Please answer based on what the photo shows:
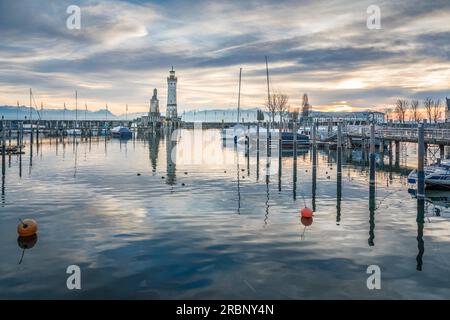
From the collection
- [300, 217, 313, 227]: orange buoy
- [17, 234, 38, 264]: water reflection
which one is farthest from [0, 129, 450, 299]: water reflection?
[17, 234, 38, 264]: water reflection

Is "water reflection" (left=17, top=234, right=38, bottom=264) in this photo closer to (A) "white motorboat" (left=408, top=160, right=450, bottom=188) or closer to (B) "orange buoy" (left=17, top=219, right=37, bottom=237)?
(B) "orange buoy" (left=17, top=219, right=37, bottom=237)

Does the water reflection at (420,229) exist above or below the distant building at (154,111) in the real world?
below

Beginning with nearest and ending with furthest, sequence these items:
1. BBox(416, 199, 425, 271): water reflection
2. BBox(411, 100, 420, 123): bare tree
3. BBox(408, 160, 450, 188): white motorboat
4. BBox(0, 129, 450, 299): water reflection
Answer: BBox(0, 129, 450, 299): water reflection → BBox(416, 199, 425, 271): water reflection → BBox(408, 160, 450, 188): white motorboat → BBox(411, 100, 420, 123): bare tree

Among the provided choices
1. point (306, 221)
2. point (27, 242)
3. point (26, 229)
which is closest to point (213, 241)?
point (306, 221)

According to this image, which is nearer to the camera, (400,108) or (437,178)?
(437,178)

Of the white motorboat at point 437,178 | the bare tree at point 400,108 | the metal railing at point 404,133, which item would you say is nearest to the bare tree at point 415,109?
the bare tree at point 400,108

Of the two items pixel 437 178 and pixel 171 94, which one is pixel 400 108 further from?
pixel 437 178

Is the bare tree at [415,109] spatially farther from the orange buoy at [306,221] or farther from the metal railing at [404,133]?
the orange buoy at [306,221]

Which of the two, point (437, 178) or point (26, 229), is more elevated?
point (437, 178)

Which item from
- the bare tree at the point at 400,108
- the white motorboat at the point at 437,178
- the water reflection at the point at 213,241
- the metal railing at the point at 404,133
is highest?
the bare tree at the point at 400,108

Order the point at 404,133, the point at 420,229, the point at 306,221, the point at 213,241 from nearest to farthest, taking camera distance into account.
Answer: the point at 213,241 < the point at 420,229 < the point at 306,221 < the point at 404,133

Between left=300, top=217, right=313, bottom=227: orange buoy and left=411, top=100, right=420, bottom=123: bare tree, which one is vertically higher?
left=411, top=100, right=420, bottom=123: bare tree

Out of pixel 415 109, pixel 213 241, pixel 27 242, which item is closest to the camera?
pixel 27 242

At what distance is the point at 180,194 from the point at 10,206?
905cm
